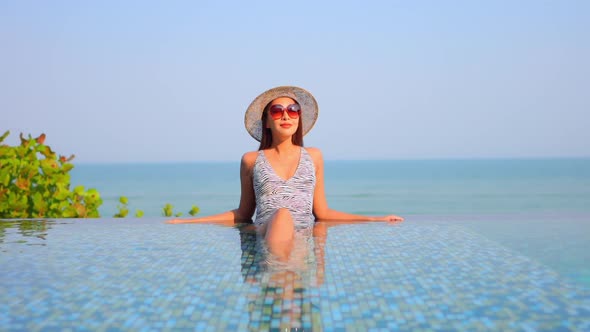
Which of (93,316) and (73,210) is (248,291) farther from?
(73,210)

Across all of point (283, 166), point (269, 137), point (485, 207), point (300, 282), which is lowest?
point (485, 207)

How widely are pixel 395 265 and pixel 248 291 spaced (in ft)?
3.99

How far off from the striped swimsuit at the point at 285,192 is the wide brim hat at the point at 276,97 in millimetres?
391

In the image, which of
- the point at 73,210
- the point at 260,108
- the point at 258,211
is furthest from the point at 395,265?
the point at 73,210

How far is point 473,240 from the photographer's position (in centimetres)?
539

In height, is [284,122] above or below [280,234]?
above

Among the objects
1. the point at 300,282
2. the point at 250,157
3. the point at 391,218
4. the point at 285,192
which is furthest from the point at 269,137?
the point at 300,282

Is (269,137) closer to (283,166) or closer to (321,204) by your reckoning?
(283,166)

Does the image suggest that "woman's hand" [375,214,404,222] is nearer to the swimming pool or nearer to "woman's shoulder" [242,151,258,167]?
the swimming pool

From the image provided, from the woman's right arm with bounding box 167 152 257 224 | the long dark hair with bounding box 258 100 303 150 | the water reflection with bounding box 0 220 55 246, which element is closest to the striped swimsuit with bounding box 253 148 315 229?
the woman's right arm with bounding box 167 152 257 224

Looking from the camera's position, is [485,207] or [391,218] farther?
[485,207]

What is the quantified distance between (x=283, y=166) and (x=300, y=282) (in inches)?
92.8

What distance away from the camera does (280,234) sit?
15.7 feet

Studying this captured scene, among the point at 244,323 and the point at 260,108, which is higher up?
the point at 260,108
